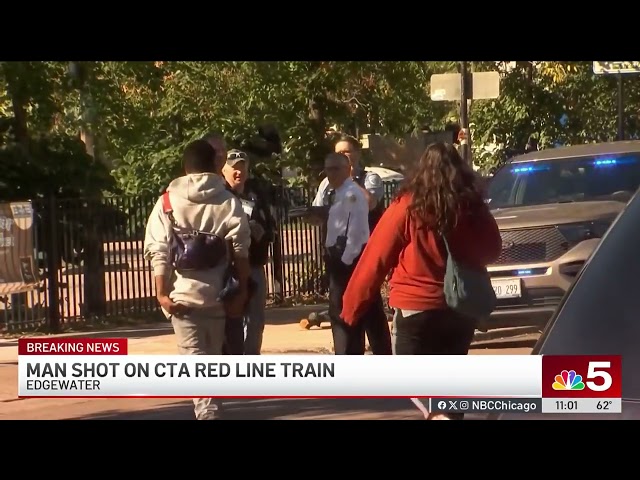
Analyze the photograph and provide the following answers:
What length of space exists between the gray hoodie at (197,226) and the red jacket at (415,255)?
0.74 metres

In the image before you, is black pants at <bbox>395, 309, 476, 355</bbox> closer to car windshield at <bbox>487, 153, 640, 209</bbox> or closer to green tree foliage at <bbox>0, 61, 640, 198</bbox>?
car windshield at <bbox>487, 153, 640, 209</bbox>

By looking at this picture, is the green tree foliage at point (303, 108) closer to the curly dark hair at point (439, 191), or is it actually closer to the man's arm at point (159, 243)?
the man's arm at point (159, 243)

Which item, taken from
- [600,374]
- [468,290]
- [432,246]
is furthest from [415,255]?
[600,374]

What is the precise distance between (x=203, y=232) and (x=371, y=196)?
0.96m

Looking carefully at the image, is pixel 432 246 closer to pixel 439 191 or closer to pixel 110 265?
pixel 439 191

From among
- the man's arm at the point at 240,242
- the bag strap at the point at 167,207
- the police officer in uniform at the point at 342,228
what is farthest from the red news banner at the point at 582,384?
the bag strap at the point at 167,207

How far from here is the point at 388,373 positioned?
549 centimetres

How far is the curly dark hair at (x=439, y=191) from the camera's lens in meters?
5.52

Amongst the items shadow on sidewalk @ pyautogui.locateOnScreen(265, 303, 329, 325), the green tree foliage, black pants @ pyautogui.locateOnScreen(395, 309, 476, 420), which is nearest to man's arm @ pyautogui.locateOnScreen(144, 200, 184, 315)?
the green tree foliage

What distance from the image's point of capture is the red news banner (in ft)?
11.9

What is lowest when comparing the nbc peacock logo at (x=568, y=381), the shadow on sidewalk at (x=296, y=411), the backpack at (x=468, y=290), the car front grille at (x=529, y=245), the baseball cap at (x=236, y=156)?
the shadow on sidewalk at (x=296, y=411)

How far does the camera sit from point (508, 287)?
553 centimetres
